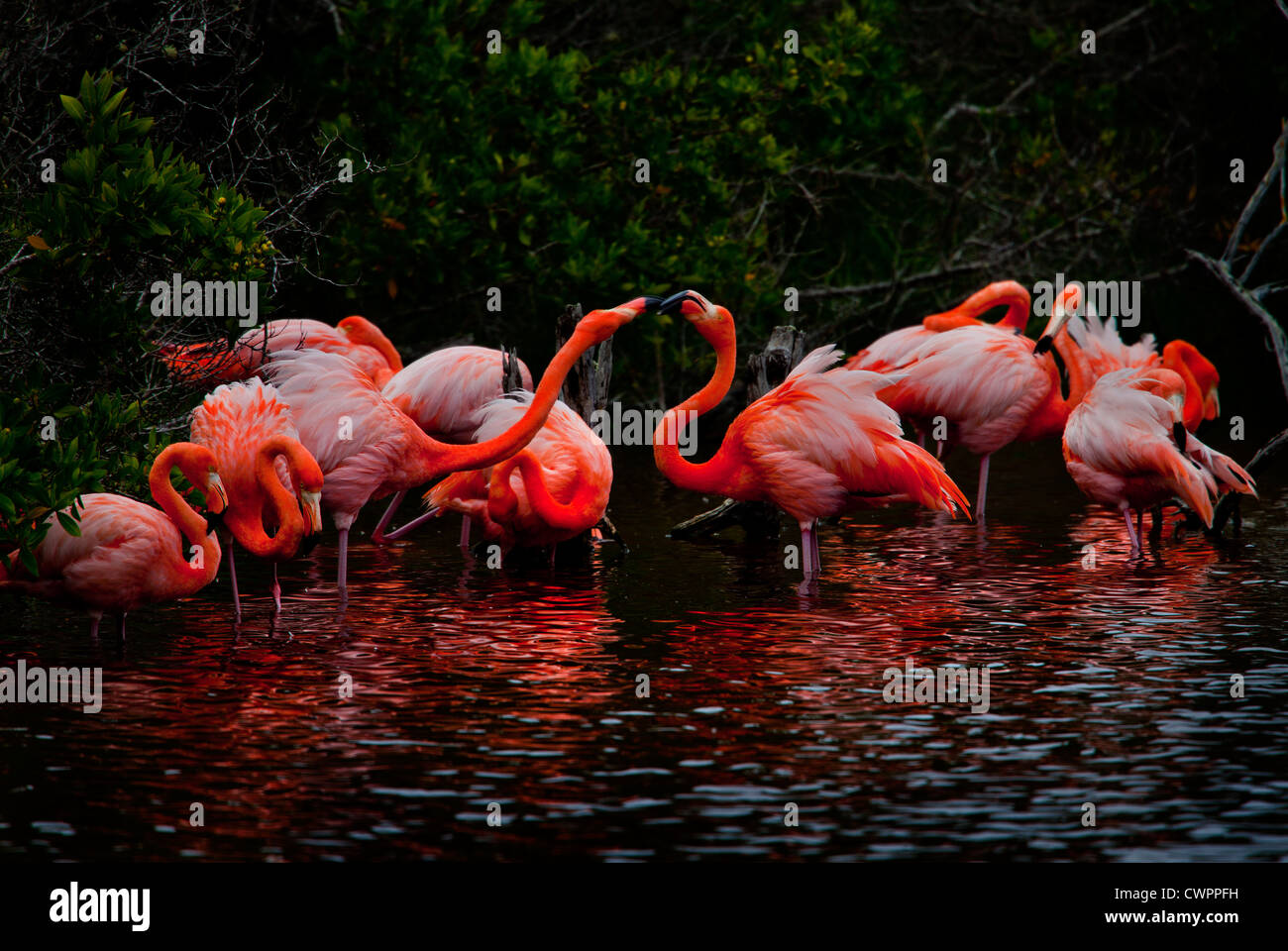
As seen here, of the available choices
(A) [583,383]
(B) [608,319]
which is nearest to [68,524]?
(B) [608,319]

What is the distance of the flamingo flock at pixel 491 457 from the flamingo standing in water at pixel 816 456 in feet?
0.04

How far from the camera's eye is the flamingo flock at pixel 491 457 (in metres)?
7.68

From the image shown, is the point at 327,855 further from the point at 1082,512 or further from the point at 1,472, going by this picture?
the point at 1082,512

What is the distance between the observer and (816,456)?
9.28 metres

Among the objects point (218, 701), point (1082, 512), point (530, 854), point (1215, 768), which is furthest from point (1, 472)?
point (1082, 512)

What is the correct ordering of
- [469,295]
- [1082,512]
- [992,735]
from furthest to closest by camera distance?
1. [469,295]
2. [1082,512]
3. [992,735]

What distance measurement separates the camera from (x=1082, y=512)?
1201cm

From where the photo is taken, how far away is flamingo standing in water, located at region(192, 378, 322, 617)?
7930mm

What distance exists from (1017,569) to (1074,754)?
3.80 m

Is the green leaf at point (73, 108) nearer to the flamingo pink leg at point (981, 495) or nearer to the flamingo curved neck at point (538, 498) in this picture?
the flamingo curved neck at point (538, 498)

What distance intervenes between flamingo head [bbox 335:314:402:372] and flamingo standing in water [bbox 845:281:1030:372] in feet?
11.5

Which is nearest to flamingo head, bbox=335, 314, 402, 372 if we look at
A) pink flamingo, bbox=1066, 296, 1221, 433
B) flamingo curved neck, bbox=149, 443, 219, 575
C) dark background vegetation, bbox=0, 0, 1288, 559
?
dark background vegetation, bbox=0, 0, 1288, 559

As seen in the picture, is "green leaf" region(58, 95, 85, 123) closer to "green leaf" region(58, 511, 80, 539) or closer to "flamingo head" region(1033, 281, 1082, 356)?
"green leaf" region(58, 511, 80, 539)

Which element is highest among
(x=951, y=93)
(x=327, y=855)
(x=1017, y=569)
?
(x=951, y=93)
